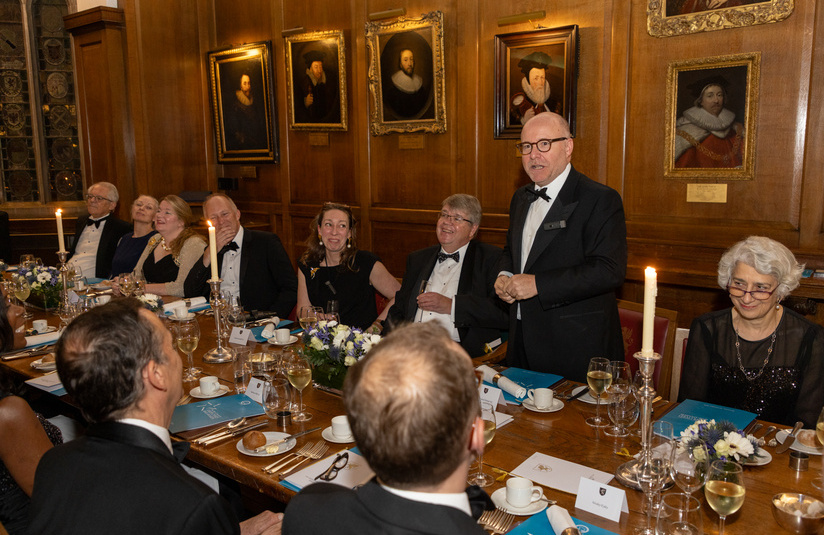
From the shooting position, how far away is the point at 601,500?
5.65 ft

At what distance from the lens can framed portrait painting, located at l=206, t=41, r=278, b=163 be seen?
7.76 meters

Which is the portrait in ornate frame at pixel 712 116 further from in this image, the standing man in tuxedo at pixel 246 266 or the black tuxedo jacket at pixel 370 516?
the black tuxedo jacket at pixel 370 516

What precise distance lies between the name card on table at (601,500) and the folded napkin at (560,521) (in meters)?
0.08

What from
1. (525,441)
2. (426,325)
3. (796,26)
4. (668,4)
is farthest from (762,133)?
(426,325)

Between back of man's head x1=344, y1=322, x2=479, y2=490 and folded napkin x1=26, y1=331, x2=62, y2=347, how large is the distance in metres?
3.12

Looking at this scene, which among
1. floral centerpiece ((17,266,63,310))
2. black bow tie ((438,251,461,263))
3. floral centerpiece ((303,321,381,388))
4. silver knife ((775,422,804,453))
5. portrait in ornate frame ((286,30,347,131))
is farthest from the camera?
portrait in ornate frame ((286,30,347,131))

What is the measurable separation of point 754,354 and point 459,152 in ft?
13.3

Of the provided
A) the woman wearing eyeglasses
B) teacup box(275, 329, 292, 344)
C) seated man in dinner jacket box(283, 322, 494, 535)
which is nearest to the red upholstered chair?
the woman wearing eyeglasses

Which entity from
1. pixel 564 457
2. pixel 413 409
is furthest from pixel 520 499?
pixel 413 409

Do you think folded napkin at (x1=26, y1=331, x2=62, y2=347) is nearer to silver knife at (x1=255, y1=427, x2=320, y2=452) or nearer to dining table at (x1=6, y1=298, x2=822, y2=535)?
dining table at (x1=6, y1=298, x2=822, y2=535)

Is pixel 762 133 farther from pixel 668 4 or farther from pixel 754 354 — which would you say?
pixel 754 354

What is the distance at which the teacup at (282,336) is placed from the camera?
335 centimetres

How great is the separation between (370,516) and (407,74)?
19.0 ft

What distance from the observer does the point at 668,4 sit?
5.00 m
